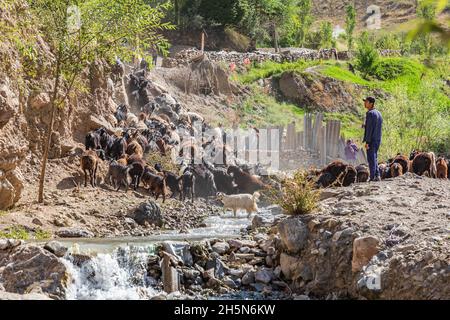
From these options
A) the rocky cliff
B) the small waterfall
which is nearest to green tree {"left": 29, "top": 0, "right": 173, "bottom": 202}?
the rocky cliff

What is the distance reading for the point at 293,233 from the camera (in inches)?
488

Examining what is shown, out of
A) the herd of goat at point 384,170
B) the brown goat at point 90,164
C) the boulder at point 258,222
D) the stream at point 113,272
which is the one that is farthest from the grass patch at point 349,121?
the stream at point 113,272

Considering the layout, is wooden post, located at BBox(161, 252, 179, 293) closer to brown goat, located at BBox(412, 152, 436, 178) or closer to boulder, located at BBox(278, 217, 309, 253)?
boulder, located at BBox(278, 217, 309, 253)

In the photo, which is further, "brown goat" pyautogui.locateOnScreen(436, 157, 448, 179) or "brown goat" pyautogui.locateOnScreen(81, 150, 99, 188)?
"brown goat" pyautogui.locateOnScreen(436, 157, 448, 179)

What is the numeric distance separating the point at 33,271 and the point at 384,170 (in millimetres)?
12453

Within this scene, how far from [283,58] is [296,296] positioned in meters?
49.2

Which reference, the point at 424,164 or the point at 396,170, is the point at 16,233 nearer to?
the point at 396,170

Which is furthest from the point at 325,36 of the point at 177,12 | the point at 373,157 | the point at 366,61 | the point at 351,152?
the point at 373,157

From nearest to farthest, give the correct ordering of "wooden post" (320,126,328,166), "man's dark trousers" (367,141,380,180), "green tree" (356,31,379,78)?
"man's dark trousers" (367,141,380,180) → "wooden post" (320,126,328,166) → "green tree" (356,31,379,78)

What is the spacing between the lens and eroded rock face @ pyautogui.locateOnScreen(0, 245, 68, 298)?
10820mm

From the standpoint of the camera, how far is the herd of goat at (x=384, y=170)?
19.8 meters

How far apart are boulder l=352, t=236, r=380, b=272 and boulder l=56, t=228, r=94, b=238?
22.2 ft

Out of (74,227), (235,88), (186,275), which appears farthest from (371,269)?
(235,88)

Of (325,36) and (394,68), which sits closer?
(394,68)
